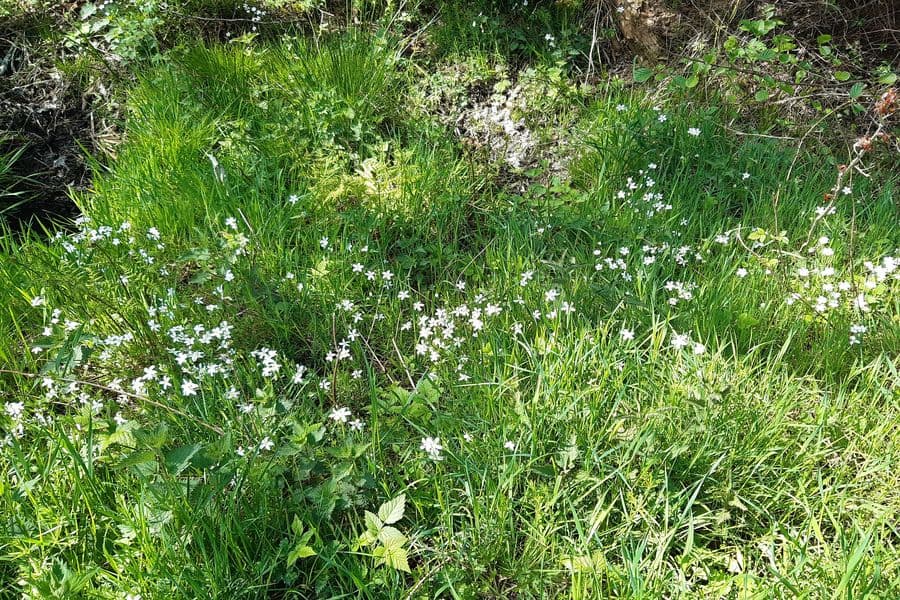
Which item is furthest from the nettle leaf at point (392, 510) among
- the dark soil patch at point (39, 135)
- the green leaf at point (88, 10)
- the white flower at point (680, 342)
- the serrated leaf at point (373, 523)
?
the green leaf at point (88, 10)

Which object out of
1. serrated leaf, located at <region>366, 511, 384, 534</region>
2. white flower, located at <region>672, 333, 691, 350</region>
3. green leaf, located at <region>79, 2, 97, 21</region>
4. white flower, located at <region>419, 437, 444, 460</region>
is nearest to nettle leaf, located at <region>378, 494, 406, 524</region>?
serrated leaf, located at <region>366, 511, 384, 534</region>

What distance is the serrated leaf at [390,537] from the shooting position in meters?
1.74

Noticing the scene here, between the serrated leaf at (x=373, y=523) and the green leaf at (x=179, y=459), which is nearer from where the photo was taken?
A: the green leaf at (x=179, y=459)

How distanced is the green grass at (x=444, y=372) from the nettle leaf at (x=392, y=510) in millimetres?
79

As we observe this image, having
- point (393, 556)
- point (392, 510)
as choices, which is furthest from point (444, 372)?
point (393, 556)

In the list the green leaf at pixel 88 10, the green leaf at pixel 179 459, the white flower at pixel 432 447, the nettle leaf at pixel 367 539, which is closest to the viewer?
the green leaf at pixel 179 459

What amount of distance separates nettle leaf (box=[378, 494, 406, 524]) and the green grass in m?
0.08

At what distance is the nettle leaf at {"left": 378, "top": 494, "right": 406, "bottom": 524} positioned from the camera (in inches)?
70.1

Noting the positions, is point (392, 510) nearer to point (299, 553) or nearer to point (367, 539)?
point (367, 539)

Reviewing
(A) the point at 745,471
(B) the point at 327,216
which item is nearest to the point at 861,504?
(A) the point at 745,471

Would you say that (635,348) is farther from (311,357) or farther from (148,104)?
(148,104)

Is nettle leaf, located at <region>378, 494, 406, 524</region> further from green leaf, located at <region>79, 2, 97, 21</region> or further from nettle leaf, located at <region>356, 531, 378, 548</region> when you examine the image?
green leaf, located at <region>79, 2, 97, 21</region>

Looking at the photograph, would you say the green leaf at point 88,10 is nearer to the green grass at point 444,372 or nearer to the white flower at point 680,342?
the green grass at point 444,372

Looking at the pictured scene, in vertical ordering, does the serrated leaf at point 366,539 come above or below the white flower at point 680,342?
below
